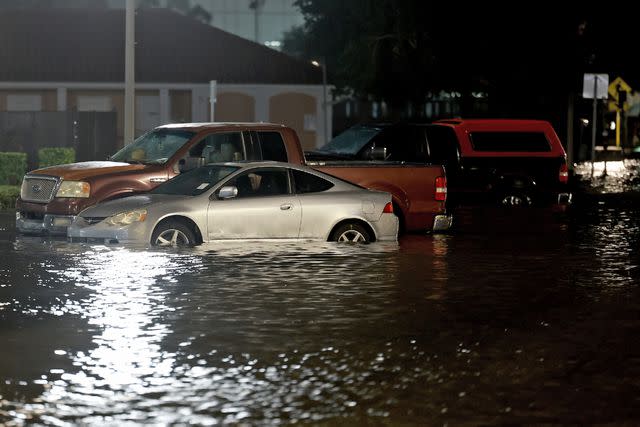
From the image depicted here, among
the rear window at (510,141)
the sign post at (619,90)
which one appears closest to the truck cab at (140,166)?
the rear window at (510,141)

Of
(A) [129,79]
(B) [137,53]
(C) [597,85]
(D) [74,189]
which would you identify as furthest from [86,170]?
Answer: (B) [137,53]

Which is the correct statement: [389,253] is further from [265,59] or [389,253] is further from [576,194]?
[265,59]

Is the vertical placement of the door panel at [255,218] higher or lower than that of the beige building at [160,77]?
lower

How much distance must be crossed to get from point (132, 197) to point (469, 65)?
36.3 metres

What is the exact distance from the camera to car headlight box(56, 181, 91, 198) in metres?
21.5

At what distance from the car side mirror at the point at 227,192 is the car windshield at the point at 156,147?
271 cm

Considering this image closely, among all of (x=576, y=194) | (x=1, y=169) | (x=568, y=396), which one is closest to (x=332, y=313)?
(x=568, y=396)

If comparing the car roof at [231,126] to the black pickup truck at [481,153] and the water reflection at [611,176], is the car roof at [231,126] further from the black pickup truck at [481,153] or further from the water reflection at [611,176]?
the water reflection at [611,176]

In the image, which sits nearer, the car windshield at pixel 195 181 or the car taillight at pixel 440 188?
the car windshield at pixel 195 181

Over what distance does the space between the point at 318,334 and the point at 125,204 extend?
7578mm

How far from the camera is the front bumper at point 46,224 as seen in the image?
21.6m

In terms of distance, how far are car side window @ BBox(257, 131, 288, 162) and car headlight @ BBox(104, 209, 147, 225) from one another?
11.2 ft

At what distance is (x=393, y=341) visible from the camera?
1234cm

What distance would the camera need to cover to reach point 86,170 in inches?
861
